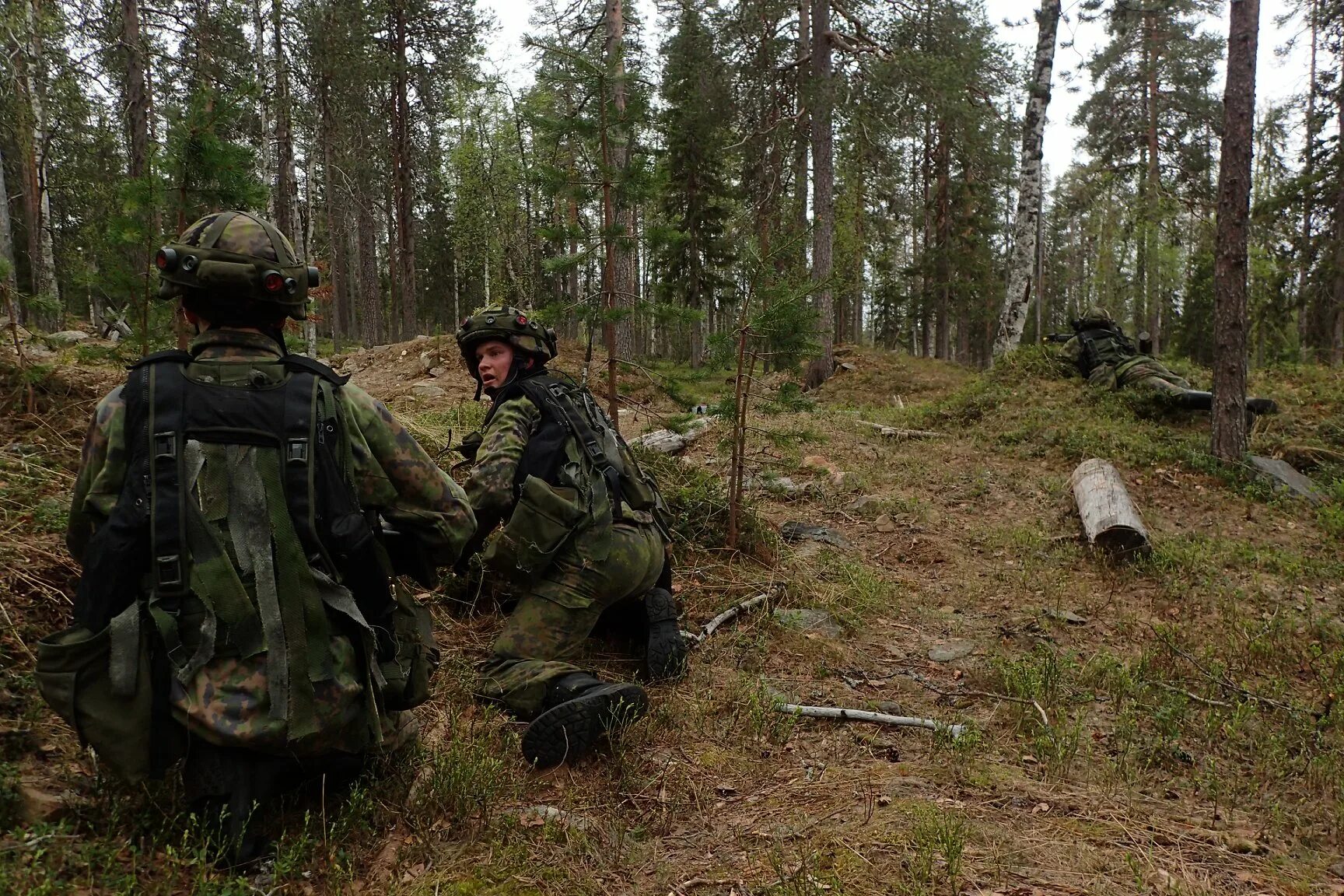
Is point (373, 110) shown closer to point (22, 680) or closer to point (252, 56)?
point (252, 56)

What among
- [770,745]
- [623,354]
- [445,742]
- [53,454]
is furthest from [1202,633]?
[623,354]

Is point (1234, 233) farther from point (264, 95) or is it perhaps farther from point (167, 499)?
point (264, 95)

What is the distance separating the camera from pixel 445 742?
10.6ft

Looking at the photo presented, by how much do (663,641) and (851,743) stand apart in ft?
3.50

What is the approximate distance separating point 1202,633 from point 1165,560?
130 centimetres

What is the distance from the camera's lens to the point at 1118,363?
10.8m

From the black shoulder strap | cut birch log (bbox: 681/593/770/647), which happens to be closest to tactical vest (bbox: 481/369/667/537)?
cut birch log (bbox: 681/593/770/647)

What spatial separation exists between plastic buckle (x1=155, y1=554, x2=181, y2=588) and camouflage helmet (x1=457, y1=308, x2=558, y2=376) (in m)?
2.05

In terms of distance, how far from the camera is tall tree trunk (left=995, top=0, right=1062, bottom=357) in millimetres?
13000

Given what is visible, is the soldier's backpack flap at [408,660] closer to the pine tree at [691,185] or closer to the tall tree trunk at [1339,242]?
the pine tree at [691,185]

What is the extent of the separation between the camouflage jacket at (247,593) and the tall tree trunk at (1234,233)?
29.0 feet

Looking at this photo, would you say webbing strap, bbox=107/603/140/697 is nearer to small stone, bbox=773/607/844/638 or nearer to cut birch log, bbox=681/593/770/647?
cut birch log, bbox=681/593/770/647

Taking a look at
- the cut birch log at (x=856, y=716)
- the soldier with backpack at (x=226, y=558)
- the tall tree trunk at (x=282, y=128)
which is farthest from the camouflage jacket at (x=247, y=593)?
the tall tree trunk at (x=282, y=128)

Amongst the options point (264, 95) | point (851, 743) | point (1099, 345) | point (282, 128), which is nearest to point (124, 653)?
point (851, 743)
